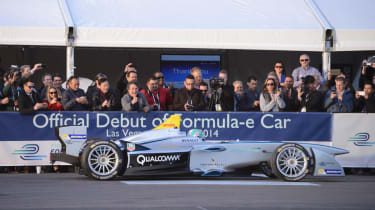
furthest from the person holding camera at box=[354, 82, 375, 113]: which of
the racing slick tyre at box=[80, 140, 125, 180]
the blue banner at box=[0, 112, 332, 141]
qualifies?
the racing slick tyre at box=[80, 140, 125, 180]

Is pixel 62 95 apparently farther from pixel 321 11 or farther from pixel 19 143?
pixel 321 11

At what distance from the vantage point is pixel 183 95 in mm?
14133

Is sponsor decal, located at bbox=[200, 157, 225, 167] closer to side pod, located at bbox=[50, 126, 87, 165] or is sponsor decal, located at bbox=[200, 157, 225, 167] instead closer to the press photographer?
side pod, located at bbox=[50, 126, 87, 165]

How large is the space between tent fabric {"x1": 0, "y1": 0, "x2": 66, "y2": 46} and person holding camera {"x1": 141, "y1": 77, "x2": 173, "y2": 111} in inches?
94.0

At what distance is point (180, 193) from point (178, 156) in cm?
224

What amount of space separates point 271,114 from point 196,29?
10.00ft

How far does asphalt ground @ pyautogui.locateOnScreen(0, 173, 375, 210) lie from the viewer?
7.92m

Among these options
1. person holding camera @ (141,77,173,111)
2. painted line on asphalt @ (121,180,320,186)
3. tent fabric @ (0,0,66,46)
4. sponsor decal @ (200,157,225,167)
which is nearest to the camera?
painted line on asphalt @ (121,180,320,186)

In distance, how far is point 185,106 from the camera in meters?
13.9

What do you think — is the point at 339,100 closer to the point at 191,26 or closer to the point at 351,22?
the point at 351,22

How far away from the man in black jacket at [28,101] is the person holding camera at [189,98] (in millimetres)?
2669

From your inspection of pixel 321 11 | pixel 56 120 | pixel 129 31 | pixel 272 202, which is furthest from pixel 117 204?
pixel 321 11

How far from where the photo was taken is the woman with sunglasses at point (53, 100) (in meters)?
13.7

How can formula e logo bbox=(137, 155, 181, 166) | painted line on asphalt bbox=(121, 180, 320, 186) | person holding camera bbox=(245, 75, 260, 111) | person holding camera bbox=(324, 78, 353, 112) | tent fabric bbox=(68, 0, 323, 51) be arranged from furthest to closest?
tent fabric bbox=(68, 0, 323, 51)
person holding camera bbox=(245, 75, 260, 111)
person holding camera bbox=(324, 78, 353, 112)
formula e logo bbox=(137, 155, 181, 166)
painted line on asphalt bbox=(121, 180, 320, 186)
